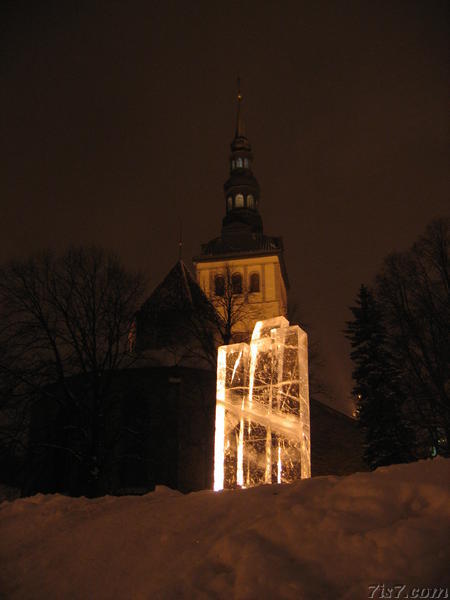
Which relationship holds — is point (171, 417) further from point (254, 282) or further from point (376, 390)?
point (254, 282)

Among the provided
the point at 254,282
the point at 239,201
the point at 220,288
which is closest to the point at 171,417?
the point at 220,288

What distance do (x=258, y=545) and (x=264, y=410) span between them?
19.4 feet

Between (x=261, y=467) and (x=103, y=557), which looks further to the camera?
(x=261, y=467)

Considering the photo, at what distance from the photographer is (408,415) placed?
718 inches

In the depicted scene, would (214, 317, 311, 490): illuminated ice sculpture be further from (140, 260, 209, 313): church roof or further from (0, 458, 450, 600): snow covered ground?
(140, 260, 209, 313): church roof

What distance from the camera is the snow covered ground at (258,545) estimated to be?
460 cm

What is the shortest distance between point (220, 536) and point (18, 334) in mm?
13543

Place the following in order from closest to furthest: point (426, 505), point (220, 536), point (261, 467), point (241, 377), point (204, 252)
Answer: point (426, 505) < point (220, 536) < point (261, 467) < point (241, 377) < point (204, 252)

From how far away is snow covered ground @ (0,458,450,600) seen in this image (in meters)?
4.60

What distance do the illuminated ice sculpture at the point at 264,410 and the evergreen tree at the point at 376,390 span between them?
29.8 feet

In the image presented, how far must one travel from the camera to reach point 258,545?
5.24 metres

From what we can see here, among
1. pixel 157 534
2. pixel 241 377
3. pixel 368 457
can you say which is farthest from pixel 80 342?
pixel 157 534

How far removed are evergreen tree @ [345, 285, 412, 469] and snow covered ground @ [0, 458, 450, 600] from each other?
41.7 feet

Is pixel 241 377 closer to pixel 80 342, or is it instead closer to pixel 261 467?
pixel 261 467
